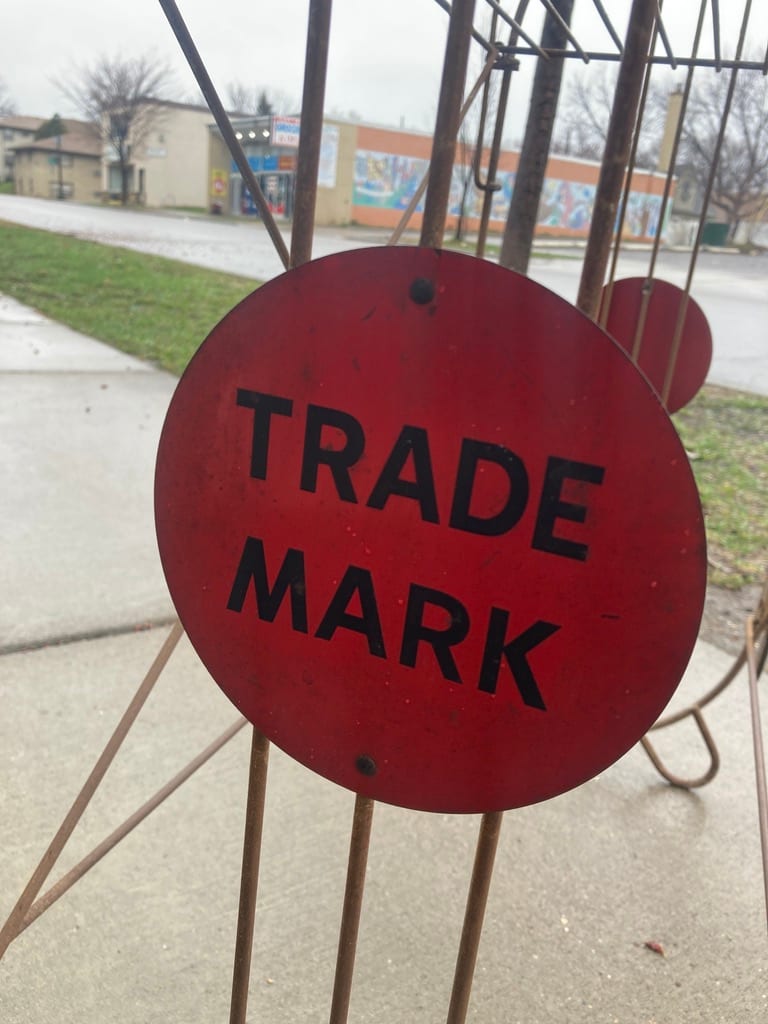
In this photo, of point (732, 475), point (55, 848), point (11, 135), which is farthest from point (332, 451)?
point (11, 135)

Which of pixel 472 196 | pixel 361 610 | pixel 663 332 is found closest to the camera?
pixel 361 610

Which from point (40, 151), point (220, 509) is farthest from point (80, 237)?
point (40, 151)

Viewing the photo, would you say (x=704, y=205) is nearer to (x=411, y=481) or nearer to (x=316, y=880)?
(x=411, y=481)

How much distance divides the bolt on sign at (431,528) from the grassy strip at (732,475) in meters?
2.80

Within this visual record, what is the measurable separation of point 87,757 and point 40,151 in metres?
58.8

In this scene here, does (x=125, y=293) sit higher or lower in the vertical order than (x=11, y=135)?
lower

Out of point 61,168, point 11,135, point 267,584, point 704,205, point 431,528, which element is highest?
point 11,135

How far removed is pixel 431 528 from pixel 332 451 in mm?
134

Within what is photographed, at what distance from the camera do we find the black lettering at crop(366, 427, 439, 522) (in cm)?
84

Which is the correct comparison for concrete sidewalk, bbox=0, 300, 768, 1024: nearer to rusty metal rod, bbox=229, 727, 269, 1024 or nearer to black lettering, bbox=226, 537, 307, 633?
rusty metal rod, bbox=229, 727, 269, 1024

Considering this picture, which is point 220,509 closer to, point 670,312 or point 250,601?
point 250,601

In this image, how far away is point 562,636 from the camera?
2.76 feet

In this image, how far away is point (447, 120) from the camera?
0.92 meters

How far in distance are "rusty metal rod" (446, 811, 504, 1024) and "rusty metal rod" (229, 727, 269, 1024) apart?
11.0 inches
